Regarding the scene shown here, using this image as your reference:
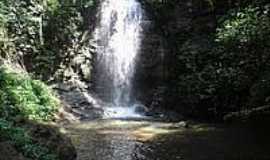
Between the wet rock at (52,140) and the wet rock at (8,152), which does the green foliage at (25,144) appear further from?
the wet rock at (8,152)

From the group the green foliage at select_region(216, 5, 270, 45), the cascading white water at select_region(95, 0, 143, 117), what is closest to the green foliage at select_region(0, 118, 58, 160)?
the green foliage at select_region(216, 5, 270, 45)

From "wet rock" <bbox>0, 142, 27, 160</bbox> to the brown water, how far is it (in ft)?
8.50

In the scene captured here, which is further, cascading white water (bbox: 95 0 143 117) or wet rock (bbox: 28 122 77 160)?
cascading white water (bbox: 95 0 143 117)

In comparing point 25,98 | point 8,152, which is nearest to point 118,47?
point 25,98

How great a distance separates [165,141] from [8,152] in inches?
213

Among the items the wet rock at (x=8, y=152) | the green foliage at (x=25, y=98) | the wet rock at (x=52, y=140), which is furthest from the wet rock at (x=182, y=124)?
the wet rock at (x=8, y=152)

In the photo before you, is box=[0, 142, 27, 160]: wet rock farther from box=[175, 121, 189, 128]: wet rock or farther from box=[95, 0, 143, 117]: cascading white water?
box=[95, 0, 143, 117]: cascading white water

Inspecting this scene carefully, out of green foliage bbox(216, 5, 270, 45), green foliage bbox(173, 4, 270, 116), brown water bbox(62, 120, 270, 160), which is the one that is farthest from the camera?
green foliage bbox(173, 4, 270, 116)

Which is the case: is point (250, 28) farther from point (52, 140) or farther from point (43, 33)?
point (43, 33)

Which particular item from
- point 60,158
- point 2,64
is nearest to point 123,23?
point 2,64

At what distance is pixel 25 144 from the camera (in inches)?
310

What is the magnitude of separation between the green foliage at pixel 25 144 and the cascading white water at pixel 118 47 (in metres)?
11.2

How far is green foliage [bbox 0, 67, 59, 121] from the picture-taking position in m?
12.0

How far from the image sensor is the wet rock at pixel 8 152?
6.66 m
